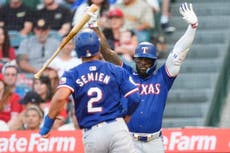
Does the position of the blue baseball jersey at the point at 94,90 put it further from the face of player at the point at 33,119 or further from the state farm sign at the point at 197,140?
the face of player at the point at 33,119

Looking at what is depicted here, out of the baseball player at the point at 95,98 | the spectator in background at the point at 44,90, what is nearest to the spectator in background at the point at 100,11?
the spectator in background at the point at 44,90

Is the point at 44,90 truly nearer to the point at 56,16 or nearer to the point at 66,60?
the point at 66,60

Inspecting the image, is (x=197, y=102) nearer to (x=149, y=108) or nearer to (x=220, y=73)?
(x=220, y=73)

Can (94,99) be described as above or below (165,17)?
below

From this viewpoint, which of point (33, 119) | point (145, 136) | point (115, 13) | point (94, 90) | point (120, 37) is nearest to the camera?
point (94, 90)

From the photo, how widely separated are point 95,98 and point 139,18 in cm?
627

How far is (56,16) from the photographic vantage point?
45.3 ft

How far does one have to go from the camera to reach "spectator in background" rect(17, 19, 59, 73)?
13422mm

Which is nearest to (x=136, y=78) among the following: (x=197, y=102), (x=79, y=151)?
(x=79, y=151)

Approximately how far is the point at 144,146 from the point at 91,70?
156 centimetres

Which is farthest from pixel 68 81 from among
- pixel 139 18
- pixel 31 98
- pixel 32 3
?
pixel 32 3

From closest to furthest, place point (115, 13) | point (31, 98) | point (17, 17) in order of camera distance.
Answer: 1. point (31, 98)
2. point (115, 13)
3. point (17, 17)

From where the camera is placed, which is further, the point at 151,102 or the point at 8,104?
the point at 8,104

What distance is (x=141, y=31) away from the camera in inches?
531
